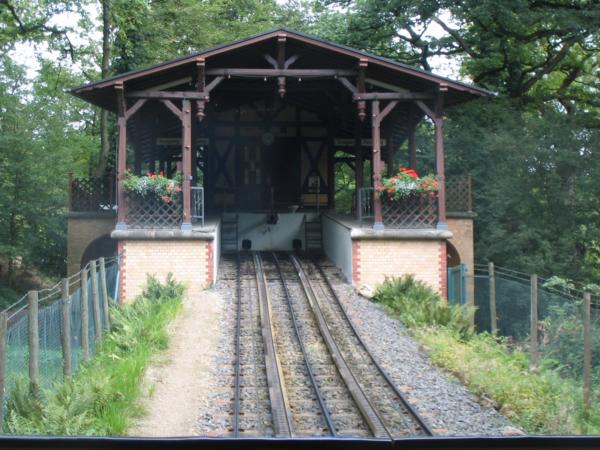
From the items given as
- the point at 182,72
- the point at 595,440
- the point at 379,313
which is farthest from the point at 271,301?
the point at 595,440

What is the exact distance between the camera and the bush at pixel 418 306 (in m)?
12.5

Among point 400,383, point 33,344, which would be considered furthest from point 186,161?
point 33,344

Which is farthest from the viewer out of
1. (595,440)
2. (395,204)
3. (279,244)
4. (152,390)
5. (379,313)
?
(279,244)

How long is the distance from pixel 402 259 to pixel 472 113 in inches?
373

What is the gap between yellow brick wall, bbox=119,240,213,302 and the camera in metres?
15.3

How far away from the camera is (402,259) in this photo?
52.4ft

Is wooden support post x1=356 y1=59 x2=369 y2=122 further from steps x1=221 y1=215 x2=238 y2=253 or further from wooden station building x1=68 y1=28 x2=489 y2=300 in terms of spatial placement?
steps x1=221 y1=215 x2=238 y2=253

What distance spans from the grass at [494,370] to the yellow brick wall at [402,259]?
1385 mm

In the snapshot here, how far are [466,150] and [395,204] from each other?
7.47 meters

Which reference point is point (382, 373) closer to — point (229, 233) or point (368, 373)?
point (368, 373)

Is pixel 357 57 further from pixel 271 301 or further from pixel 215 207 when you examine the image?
pixel 215 207

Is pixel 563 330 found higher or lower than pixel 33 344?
lower

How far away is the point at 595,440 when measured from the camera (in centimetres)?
143

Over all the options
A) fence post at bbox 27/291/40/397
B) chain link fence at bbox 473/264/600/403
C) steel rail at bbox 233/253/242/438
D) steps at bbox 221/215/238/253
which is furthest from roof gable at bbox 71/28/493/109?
fence post at bbox 27/291/40/397
